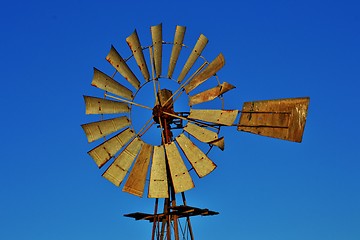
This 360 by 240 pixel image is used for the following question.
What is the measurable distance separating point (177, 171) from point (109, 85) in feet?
8.78

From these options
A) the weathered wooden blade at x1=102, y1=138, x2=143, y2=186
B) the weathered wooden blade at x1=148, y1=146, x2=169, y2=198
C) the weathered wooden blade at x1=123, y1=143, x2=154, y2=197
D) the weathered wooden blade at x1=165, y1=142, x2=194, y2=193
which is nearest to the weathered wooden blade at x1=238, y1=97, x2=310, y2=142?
the weathered wooden blade at x1=165, y1=142, x2=194, y2=193

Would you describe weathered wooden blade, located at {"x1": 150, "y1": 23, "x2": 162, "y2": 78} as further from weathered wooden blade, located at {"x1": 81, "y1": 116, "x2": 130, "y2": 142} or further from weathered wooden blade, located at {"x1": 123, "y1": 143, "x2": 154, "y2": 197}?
weathered wooden blade, located at {"x1": 123, "y1": 143, "x2": 154, "y2": 197}

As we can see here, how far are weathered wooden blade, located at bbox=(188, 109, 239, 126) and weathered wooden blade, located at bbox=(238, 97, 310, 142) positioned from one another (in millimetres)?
262

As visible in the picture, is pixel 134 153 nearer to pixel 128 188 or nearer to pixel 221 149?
pixel 128 188

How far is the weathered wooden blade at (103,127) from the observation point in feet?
48.2

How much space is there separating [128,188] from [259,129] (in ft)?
10.9

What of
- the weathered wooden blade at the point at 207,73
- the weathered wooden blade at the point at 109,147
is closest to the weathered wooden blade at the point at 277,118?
the weathered wooden blade at the point at 207,73

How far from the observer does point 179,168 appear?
48.1 feet

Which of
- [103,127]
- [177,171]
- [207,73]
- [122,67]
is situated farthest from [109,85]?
[177,171]

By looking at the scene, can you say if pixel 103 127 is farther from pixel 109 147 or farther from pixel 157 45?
pixel 157 45

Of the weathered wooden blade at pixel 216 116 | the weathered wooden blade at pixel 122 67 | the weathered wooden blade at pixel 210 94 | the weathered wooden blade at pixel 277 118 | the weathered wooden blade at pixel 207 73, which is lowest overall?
the weathered wooden blade at pixel 277 118

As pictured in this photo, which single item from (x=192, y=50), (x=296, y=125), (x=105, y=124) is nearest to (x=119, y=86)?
(x=105, y=124)

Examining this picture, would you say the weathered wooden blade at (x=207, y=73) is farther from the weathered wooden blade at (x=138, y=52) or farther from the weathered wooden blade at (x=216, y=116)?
the weathered wooden blade at (x=138, y=52)

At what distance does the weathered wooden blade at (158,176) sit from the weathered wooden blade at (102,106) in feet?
4.27
